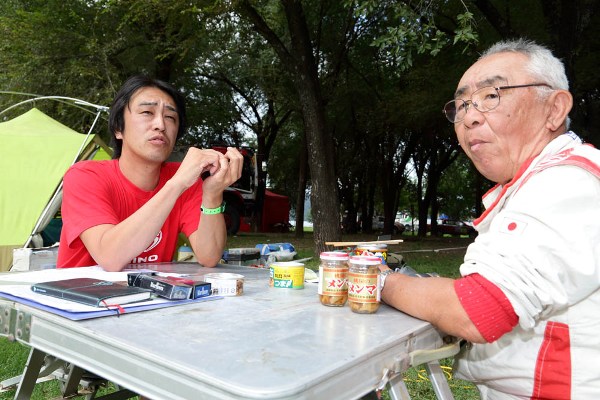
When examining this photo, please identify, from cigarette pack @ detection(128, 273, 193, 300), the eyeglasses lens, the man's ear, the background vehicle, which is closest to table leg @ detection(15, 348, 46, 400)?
cigarette pack @ detection(128, 273, 193, 300)

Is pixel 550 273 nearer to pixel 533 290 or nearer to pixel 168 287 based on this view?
pixel 533 290

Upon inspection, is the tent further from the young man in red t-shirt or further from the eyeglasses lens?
the eyeglasses lens

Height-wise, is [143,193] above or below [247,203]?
below

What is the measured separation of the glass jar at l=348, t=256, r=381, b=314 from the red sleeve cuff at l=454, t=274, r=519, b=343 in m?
0.24

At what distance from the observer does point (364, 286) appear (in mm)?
1289

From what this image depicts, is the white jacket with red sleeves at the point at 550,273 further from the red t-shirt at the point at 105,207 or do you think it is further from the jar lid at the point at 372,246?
the red t-shirt at the point at 105,207

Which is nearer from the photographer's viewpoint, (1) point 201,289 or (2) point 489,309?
(2) point 489,309

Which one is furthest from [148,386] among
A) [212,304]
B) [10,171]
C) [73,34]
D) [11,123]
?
[73,34]

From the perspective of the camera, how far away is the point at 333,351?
951mm

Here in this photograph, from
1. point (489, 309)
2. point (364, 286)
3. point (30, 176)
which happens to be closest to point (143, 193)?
point (364, 286)

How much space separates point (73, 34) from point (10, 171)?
6219mm

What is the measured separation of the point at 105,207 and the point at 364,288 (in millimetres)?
1309

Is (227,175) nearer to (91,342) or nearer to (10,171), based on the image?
(91,342)

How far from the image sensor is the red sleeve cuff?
112cm
